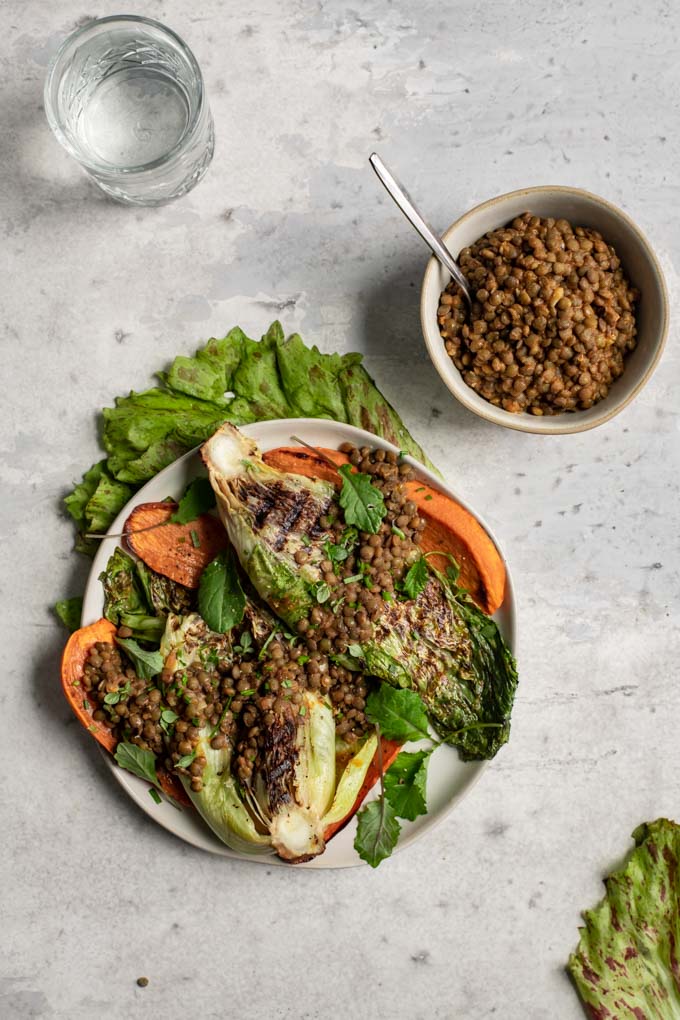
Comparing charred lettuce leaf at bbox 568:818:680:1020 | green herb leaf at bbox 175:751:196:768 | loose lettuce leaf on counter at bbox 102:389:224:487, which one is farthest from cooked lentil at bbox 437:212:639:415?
charred lettuce leaf at bbox 568:818:680:1020

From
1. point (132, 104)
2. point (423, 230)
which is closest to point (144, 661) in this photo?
point (423, 230)

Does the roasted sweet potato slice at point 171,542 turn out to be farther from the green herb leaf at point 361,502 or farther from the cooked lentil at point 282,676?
the green herb leaf at point 361,502

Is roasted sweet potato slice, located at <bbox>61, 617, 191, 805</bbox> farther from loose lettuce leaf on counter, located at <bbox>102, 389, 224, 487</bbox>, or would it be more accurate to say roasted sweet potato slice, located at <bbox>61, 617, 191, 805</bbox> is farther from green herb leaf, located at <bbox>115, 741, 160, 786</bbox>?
loose lettuce leaf on counter, located at <bbox>102, 389, 224, 487</bbox>

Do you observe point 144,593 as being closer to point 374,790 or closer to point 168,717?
point 168,717

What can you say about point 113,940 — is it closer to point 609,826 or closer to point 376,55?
point 609,826

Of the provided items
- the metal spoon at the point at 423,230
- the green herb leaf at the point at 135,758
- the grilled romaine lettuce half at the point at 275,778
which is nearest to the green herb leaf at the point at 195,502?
the grilled romaine lettuce half at the point at 275,778

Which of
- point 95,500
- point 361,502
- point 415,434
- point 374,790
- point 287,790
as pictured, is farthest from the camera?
point 415,434
